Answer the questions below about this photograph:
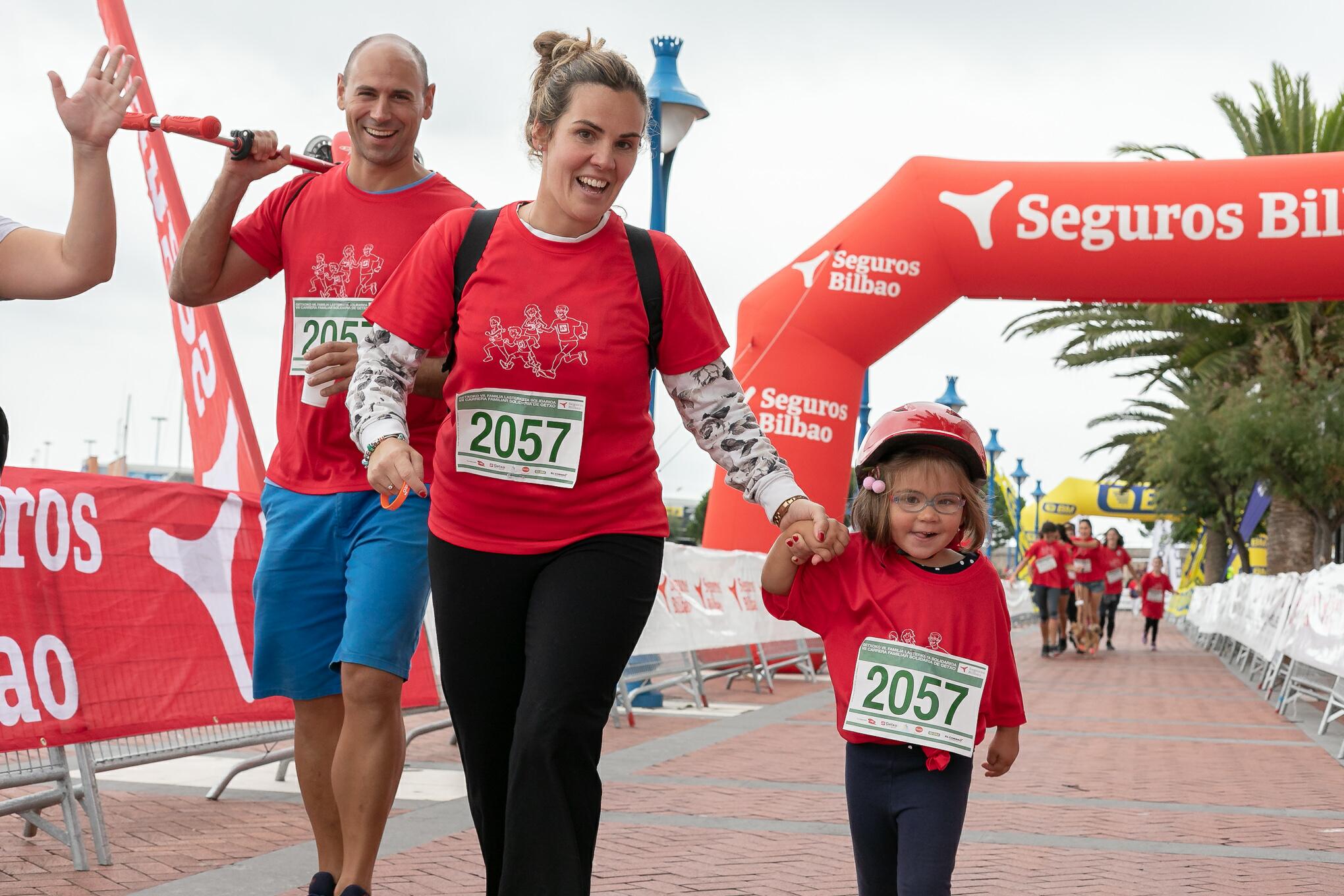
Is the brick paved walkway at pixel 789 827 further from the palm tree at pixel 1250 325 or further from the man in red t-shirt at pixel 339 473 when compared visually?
the palm tree at pixel 1250 325

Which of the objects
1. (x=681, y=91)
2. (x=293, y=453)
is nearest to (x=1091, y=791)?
(x=293, y=453)

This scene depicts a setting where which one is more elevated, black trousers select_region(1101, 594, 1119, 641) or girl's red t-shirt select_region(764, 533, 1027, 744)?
girl's red t-shirt select_region(764, 533, 1027, 744)

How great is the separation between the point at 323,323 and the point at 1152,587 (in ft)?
82.8

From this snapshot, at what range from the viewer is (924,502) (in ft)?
10.8

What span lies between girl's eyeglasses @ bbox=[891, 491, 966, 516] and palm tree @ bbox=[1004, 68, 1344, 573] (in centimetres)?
1974

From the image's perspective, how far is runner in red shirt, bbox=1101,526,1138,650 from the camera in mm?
21547

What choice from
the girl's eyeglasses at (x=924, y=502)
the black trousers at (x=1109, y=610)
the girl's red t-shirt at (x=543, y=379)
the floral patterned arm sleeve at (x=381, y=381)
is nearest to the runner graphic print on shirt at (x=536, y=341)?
the girl's red t-shirt at (x=543, y=379)

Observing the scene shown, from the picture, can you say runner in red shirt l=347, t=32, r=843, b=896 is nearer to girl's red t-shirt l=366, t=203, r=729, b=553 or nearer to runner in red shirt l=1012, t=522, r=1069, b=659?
girl's red t-shirt l=366, t=203, r=729, b=553

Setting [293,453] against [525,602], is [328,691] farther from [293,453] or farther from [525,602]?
[525,602]

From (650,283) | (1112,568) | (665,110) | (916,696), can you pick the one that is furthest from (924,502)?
(1112,568)

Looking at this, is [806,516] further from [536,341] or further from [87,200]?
[87,200]

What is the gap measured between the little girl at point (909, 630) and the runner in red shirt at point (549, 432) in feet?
0.82

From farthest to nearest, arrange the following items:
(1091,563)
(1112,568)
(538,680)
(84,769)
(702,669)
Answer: (1112,568)
(1091,563)
(702,669)
(84,769)
(538,680)

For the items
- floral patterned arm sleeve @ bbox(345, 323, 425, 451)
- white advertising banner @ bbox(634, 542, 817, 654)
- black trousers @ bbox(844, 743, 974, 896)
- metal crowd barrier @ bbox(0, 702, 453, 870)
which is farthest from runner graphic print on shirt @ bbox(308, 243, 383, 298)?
white advertising banner @ bbox(634, 542, 817, 654)
